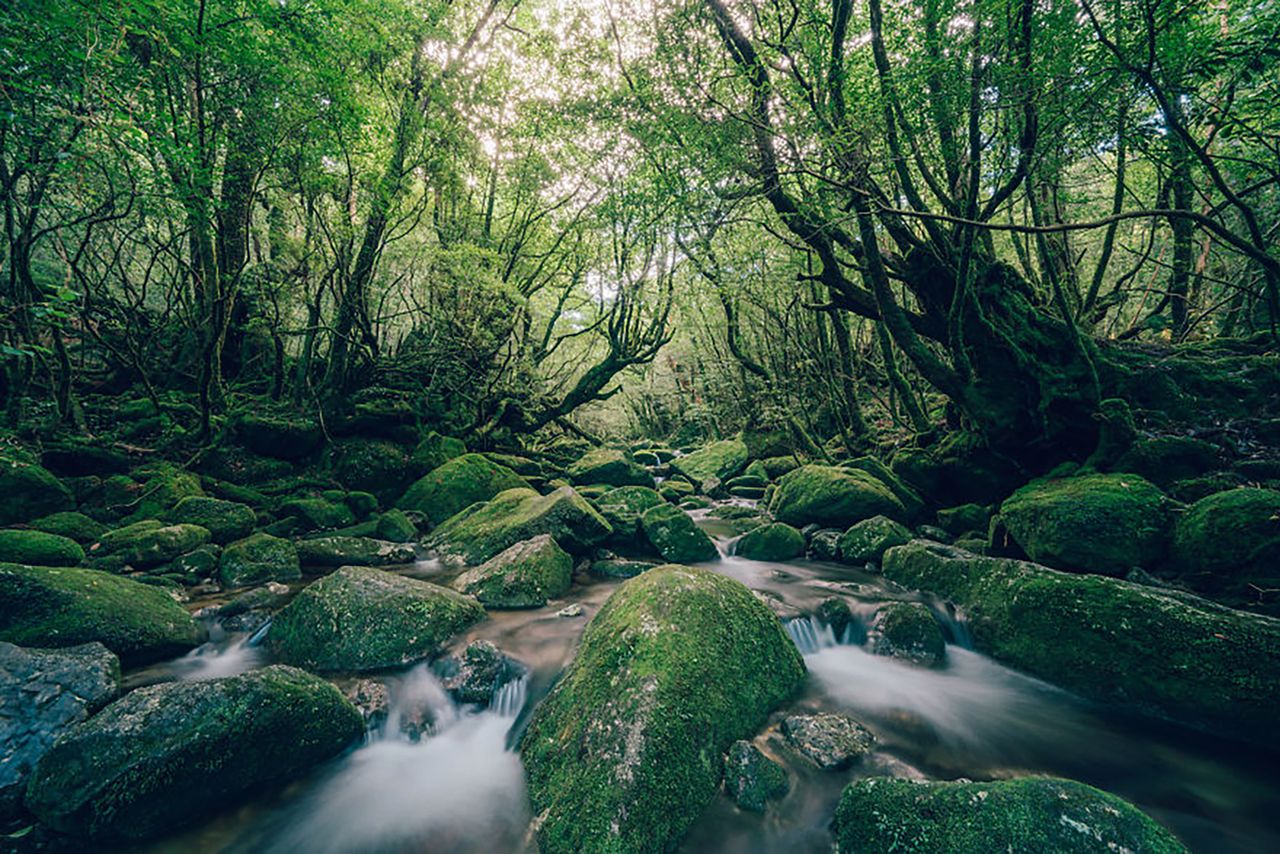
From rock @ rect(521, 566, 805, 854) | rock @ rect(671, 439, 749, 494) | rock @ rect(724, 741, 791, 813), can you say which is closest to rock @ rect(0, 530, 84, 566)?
rock @ rect(521, 566, 805, 854)

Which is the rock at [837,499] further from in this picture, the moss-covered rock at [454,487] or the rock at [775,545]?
the moss-covered rock at [454,487]

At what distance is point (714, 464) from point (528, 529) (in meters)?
11.1

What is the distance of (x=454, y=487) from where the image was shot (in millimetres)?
9688

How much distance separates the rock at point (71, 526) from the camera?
228 inches

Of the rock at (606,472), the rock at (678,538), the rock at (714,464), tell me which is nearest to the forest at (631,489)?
the rock at (678,538)

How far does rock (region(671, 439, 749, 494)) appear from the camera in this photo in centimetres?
1644

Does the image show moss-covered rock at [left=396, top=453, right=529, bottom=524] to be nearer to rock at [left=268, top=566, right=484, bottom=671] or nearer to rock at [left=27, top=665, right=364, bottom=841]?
rock at [left=268, top=566, right=484, bottom=671]

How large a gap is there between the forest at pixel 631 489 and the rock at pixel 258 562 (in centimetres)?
6

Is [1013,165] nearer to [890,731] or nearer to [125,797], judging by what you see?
[890,731]

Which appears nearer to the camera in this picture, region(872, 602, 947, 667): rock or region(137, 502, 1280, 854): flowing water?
region(137, 502, 1280, 854): flowing water

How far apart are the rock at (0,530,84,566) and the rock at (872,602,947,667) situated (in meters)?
8.69

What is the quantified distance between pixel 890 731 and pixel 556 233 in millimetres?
13473

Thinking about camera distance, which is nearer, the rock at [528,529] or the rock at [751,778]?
the rock at [751,778]

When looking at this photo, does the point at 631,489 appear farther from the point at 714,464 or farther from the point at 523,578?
the point at 714,464
